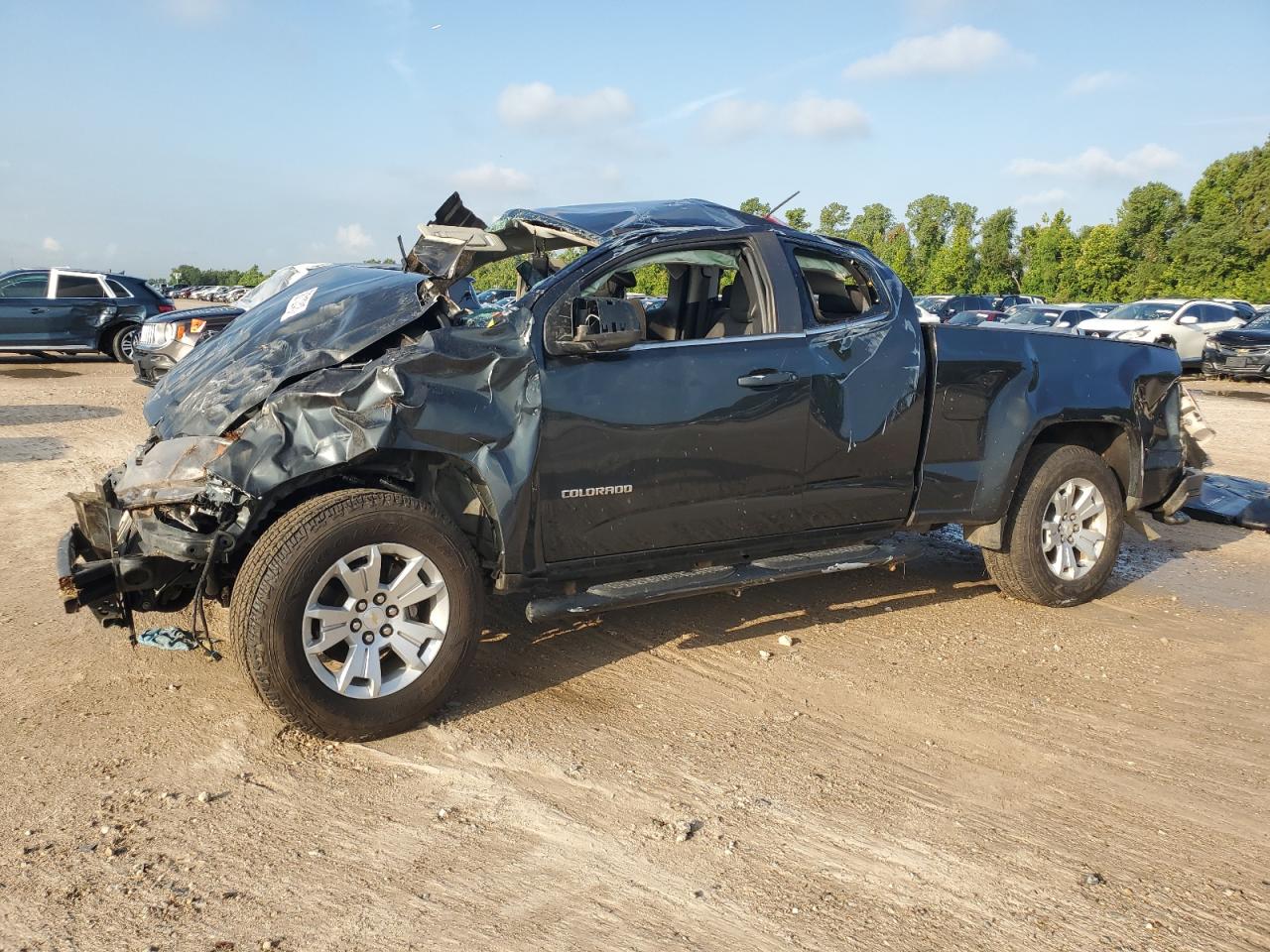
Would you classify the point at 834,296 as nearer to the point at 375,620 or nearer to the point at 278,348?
the point at 278,348

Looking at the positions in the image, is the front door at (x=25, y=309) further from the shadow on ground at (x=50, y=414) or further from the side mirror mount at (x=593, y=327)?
the side mirror mount at (x=593, y=327)

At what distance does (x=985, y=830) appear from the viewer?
335 cm

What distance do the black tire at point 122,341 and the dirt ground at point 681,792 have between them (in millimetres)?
13693

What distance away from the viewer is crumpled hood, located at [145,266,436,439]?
4.23 m

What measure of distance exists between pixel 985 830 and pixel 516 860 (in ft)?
5.11

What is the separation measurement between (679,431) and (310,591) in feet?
5.48

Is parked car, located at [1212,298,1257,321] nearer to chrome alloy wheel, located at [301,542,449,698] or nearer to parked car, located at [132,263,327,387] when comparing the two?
parked car, located at [132,263,327,387]

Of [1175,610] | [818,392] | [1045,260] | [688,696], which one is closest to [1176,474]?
[1175,610]

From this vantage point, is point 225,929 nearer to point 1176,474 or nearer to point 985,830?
point 985,830

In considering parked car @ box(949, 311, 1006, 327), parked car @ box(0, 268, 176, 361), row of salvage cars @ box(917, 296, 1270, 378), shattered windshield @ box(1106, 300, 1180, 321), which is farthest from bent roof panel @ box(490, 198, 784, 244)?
parked car @ box(949, 311, 1006, 327)

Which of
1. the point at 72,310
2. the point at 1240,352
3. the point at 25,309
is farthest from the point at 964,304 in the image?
the point at 25,309

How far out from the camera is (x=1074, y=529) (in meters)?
5.73

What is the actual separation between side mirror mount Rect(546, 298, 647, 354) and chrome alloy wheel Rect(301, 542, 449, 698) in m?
1.06

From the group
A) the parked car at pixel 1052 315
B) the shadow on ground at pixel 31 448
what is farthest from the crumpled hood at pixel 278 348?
the parked car at pixel 1052 315
